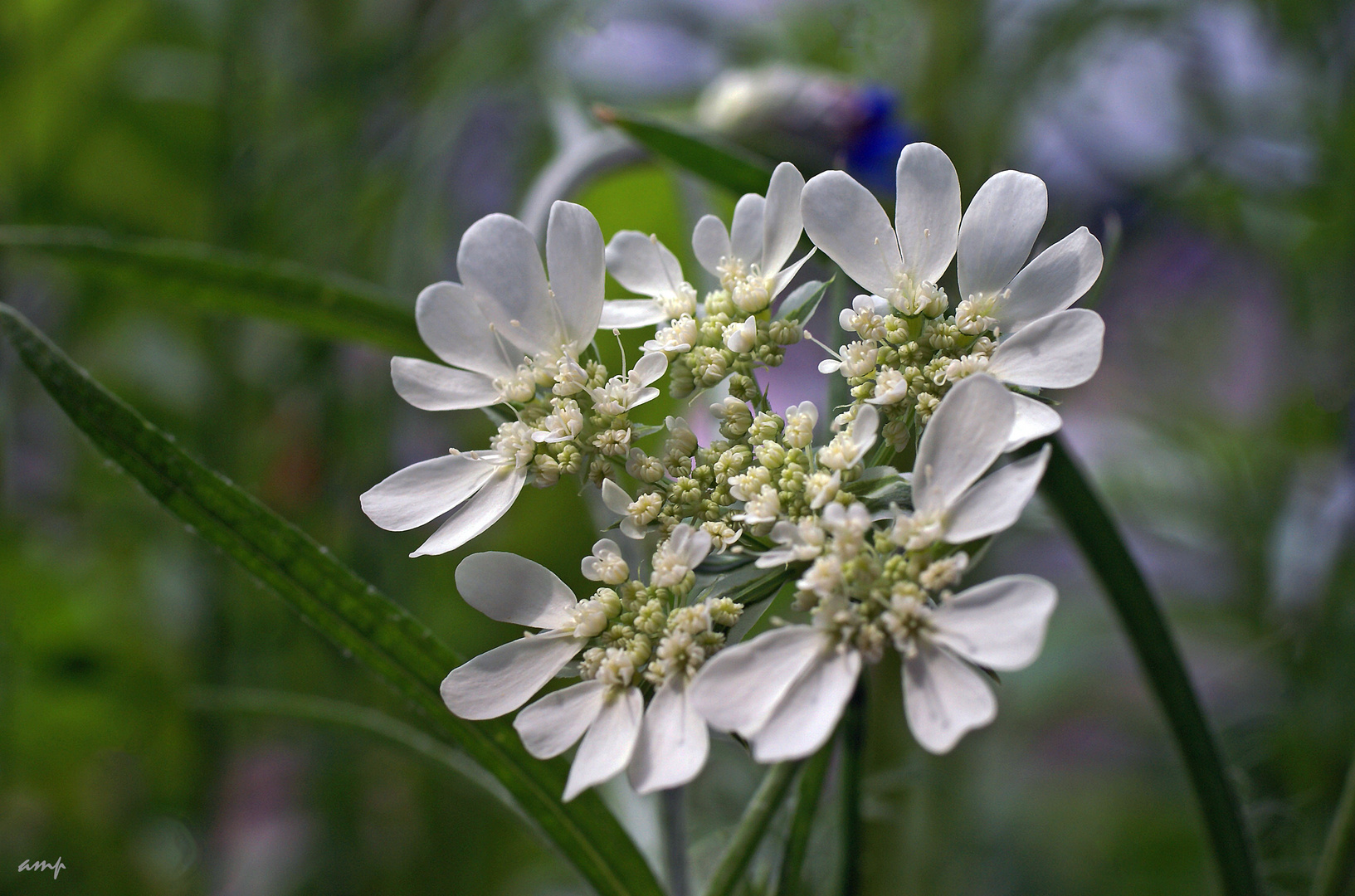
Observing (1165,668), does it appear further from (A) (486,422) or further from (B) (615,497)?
(A) (486,422)

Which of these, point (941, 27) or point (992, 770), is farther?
point (992, 770)

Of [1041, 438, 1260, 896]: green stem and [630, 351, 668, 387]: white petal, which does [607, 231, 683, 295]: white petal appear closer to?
[630, 351, 668, 387]: white petal

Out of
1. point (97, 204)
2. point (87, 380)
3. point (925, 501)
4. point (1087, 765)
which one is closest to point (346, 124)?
point (97, 204)

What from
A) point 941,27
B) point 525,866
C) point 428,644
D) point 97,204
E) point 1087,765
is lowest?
point 1087,765

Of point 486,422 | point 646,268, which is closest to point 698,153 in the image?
point 646,268

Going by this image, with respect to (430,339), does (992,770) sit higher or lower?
lower

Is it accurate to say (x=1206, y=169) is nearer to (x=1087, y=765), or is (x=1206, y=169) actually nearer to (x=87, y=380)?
(x=1087, y=765)

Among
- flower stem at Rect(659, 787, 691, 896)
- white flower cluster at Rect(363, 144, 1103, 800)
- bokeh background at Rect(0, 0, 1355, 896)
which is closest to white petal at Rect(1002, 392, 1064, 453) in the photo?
white flower cluster at Rect(363, 144, 1103, 800)
